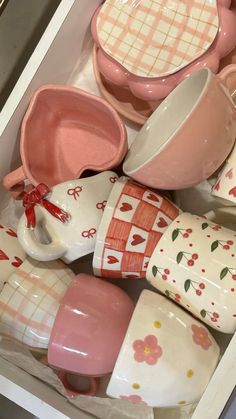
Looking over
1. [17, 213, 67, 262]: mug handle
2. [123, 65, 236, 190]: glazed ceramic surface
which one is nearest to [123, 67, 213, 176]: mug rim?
[123, 65, 236, 190]: glazed ceramic surface

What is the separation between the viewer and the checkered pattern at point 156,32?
2.11 ft

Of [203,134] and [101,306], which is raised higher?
[203,134]

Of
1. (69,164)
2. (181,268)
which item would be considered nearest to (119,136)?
(69,164)

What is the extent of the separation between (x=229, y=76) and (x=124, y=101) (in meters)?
0.14

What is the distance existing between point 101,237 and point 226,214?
132 mm

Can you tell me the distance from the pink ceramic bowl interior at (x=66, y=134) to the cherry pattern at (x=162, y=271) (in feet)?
0.43

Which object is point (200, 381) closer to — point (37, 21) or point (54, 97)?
point (54, 97)

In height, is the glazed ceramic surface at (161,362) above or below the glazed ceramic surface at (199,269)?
below

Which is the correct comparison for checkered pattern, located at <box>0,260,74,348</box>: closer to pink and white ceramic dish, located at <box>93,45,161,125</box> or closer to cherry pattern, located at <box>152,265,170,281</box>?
cherry pattern, located at <box>152,265,170,281</box>

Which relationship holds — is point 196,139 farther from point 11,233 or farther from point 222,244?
point 11,233

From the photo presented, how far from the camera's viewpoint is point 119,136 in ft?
2.14

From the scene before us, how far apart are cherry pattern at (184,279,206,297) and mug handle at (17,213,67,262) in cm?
13

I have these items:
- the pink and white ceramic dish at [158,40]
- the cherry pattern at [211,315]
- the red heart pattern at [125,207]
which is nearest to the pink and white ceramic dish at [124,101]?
the pink and white ceramic dish at [158,40]

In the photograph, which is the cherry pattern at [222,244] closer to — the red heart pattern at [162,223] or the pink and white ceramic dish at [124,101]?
the red heart pattern at [162,223]
